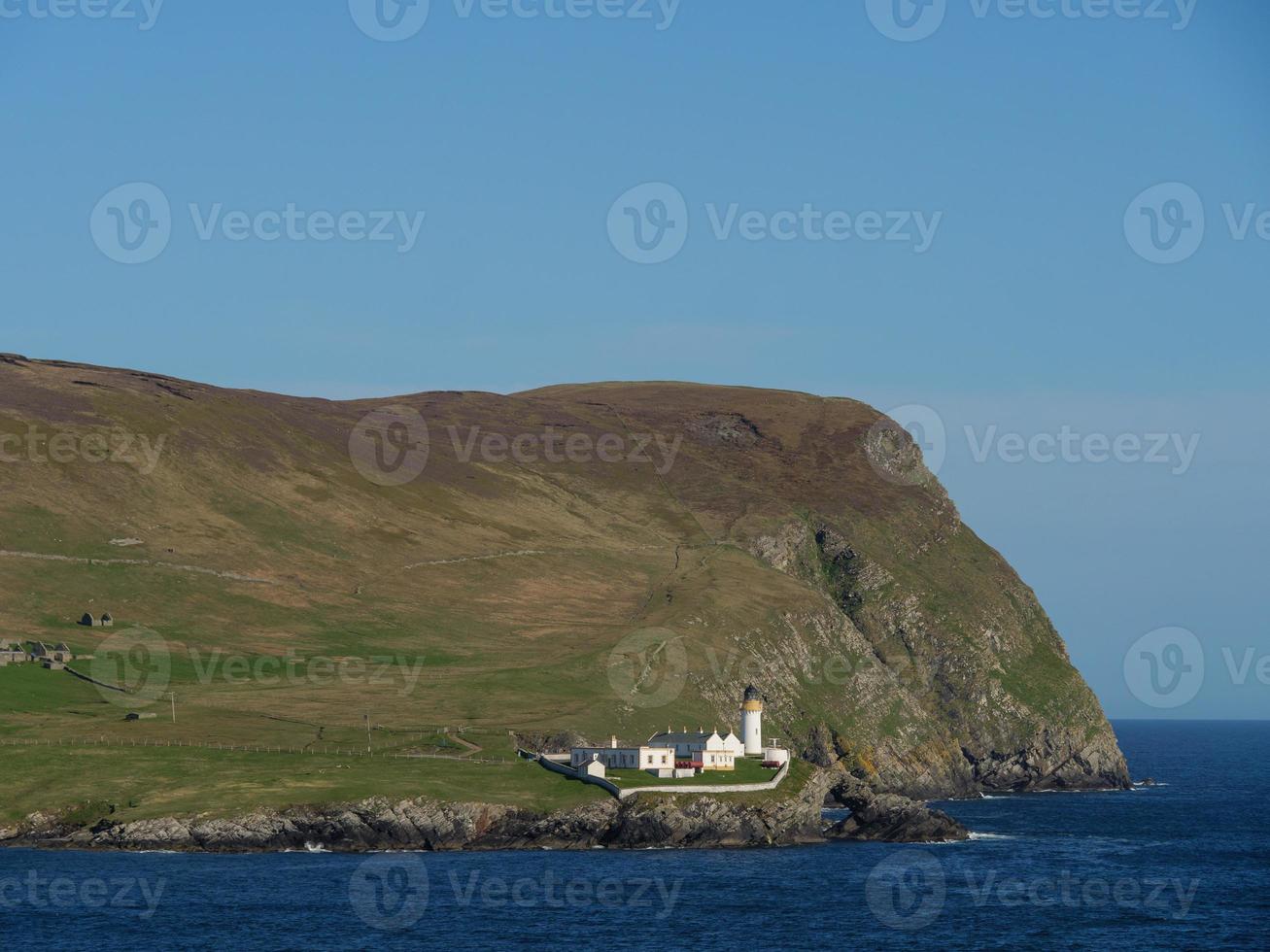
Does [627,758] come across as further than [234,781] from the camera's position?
Yes

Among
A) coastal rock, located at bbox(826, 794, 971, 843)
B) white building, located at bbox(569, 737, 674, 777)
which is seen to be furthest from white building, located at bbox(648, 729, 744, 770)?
coastal rock, located at bbox(826, 794, 971, 843)

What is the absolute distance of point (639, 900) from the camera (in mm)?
129625

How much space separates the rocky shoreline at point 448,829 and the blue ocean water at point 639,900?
287 cm

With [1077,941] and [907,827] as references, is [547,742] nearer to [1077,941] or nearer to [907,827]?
[907,827]

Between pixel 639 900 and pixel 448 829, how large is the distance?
2812 centimetres

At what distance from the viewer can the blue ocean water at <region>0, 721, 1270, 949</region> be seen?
116 meters

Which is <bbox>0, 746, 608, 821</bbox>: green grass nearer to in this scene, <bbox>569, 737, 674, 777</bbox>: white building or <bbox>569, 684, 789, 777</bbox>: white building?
<bbox>569, 737, 674, 777</bbox>: white building

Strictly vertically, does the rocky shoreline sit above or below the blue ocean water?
above

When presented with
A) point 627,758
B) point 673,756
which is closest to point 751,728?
point 673,756

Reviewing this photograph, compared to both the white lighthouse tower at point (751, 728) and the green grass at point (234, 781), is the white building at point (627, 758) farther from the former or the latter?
the white lighthouse tower at point (751, 728)

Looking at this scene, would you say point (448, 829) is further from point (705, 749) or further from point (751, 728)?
point (751, 728)

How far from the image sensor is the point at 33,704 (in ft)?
621

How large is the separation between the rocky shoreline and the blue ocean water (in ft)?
9.41

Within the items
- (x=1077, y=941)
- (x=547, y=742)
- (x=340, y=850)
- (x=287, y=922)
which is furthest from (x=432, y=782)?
(x=1077, y=941)
